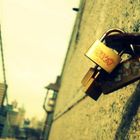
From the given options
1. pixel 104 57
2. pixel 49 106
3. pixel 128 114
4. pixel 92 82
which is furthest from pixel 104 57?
pixel 49 106

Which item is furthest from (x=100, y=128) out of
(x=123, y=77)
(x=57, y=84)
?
(x=57, y=84)

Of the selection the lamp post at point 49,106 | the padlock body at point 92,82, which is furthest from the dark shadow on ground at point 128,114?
the lamp post at point 49,106

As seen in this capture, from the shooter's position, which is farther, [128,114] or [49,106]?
[49,106]

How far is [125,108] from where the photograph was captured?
1608 mm

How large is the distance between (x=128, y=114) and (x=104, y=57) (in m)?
0.46

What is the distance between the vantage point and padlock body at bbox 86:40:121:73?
1167mm

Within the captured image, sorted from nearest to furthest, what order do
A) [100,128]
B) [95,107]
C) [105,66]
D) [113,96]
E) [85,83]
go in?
[105,66], [85,83], [113,96], [100,128], [95,107]

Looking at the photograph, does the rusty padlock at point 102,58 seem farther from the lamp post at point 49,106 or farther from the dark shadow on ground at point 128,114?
the lamp post at point 49,106

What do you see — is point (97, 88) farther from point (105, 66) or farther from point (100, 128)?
point (100, 128)

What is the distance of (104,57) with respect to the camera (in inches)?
46.2

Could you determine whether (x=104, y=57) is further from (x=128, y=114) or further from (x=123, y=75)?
(x=128, y=114)

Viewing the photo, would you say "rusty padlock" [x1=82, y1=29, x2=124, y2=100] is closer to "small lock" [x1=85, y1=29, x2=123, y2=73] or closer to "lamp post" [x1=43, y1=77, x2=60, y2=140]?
"small lock" [x1=85, y1=29, x2=123, y2=73]

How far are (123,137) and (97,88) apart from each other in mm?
339

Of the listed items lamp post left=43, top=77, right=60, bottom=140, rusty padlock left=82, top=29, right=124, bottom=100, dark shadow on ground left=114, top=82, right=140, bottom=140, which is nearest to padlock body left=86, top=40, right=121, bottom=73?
rusty padlock left=82, top=29, right=124, bottom=100
